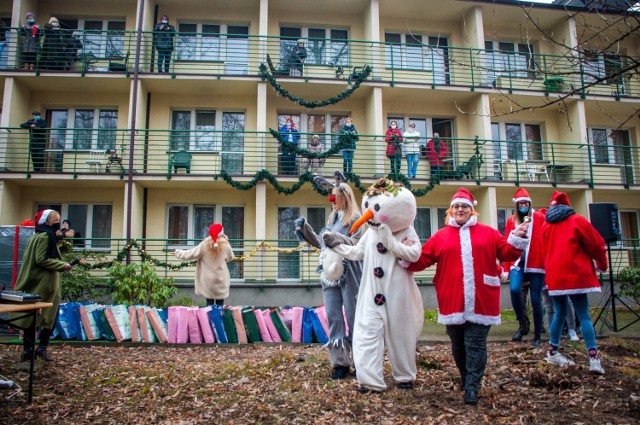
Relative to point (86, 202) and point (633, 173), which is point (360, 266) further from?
point (633, 173)

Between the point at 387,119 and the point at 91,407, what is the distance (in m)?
14.5

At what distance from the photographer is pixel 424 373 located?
5270 mm

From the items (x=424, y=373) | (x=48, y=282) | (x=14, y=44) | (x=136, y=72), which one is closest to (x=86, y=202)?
(x=136, y=72)

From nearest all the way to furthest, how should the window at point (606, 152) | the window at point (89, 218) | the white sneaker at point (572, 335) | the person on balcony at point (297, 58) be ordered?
the white sneaker at point (572, 335), the window at point (89, 218), the person on balcony at point (297, 58), the window at point (606, 152)

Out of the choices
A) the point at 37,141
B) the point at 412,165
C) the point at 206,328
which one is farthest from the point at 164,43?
the point at 206,328

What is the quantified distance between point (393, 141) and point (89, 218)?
10.3 m

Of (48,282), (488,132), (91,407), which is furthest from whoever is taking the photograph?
(488,132)

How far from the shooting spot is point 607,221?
7.97 meters

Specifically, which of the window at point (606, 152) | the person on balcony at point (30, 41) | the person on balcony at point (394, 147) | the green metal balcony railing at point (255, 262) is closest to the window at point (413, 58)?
the person on balcony at point (394, 147)

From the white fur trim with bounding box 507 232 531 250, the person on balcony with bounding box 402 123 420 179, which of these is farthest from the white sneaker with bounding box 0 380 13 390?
the person on balcony with bounding box 402 123 420 179

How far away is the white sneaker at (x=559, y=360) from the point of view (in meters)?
5.15

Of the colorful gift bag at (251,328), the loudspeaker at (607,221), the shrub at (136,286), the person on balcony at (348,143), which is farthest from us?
the person on balcony at (348,143)

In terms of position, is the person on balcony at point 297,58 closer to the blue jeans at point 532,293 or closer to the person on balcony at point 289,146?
the person on balcony at point 289,146

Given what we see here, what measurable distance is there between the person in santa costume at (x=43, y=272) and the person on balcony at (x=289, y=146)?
8968 mm
